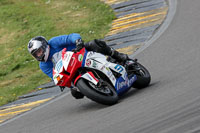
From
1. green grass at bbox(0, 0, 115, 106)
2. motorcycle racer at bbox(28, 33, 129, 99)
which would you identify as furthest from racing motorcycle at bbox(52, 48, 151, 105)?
green grass at bbox(0, 0, 115, 106)

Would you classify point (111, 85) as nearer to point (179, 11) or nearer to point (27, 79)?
point (27, 79)

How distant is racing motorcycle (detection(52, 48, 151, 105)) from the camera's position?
704 centimetres

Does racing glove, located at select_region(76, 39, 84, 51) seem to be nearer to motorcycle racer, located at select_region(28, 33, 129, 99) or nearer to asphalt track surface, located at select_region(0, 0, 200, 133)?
motorcycle racer, located at select_region(28, 33, 129, 99)

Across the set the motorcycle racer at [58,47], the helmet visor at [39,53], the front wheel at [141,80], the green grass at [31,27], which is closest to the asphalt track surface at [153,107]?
the front wheel at [141,80]

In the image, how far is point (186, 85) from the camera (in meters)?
6.91

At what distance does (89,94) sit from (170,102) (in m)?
1.31

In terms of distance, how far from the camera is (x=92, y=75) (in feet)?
23.5

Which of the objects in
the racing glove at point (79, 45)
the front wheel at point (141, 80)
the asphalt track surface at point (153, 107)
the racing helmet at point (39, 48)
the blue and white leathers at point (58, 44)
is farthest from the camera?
the front wheel at point (141, 80)

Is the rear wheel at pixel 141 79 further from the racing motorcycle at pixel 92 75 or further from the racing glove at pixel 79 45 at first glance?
the racing glove at pixel 79 45

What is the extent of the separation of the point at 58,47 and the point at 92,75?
97 cm

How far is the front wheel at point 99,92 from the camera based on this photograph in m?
6.93

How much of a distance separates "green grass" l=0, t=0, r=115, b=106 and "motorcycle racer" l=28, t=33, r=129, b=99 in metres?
3.05

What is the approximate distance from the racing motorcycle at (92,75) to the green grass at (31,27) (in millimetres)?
3501

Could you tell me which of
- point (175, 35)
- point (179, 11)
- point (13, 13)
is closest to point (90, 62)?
point (175, 35)
